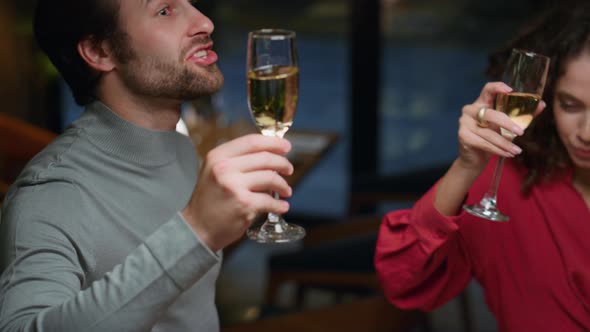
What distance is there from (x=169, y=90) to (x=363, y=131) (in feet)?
12.0

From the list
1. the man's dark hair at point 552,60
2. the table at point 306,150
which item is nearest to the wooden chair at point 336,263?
the table at point 306,150

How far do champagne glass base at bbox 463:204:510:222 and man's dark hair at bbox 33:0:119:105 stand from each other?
2.72ft

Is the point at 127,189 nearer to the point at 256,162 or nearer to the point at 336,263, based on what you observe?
the point at 256,162

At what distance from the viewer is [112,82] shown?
52.9 inches

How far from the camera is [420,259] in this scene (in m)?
1.40

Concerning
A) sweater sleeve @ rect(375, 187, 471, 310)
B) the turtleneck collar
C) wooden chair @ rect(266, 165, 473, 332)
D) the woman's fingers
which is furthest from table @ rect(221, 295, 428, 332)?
the woman's fingers

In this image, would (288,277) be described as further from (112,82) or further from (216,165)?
(216,165)

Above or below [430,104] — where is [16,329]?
above

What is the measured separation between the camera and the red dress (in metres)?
1.39

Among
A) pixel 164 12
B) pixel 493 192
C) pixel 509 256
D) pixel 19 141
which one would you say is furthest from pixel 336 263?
pixel 19 141

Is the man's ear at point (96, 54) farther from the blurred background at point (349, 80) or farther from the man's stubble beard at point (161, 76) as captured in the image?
the blurred background at point (349, 80)

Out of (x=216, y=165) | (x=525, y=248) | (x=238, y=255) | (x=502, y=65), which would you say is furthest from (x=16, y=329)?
(x=238, y=255)

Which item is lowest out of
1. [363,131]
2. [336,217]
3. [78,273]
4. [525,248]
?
[336,217]

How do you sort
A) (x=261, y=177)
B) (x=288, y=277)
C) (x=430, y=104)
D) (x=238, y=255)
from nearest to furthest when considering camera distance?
(x=261, y=177) → (x=288, y=277) → (x=238, y=255) → (x=430, y=104)
